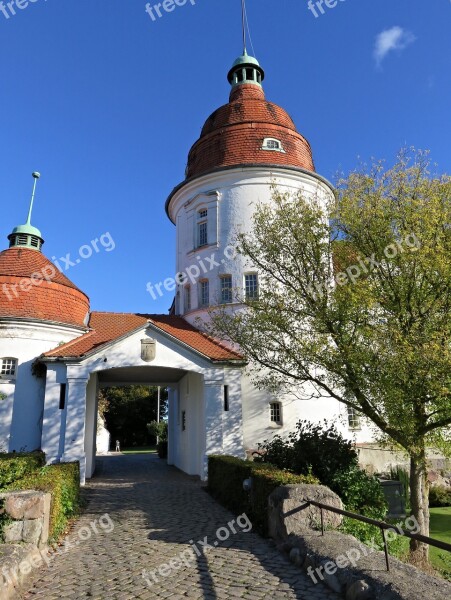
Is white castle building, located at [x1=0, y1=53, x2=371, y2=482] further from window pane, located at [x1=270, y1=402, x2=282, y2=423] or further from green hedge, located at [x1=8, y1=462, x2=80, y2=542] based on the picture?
green hedge, located at [x1=8, y1=462, x2=80, y2=542]

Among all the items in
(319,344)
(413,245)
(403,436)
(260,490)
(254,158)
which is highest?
(254,158)

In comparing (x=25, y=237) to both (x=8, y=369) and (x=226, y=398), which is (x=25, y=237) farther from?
(x=226, y=398)

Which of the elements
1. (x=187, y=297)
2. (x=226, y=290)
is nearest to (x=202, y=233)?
(x=187, y=297)

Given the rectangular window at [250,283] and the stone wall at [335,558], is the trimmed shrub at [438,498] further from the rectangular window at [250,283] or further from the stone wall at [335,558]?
the stone wall at [335,558]

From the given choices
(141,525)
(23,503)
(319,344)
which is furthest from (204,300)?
(23,503)

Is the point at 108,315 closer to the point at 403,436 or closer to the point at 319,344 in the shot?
the point at 319,344

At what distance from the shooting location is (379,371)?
10344 mm

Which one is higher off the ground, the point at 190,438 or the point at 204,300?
the point at 204,300

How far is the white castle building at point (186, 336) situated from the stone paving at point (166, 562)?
17.4ft

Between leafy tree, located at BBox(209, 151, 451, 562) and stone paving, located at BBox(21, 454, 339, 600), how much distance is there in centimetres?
421

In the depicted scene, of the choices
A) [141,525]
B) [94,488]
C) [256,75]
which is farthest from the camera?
[256,75]

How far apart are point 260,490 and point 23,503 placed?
4.39 meters

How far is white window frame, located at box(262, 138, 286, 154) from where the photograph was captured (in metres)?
22.3

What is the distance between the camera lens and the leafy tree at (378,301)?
1002 centimetres
